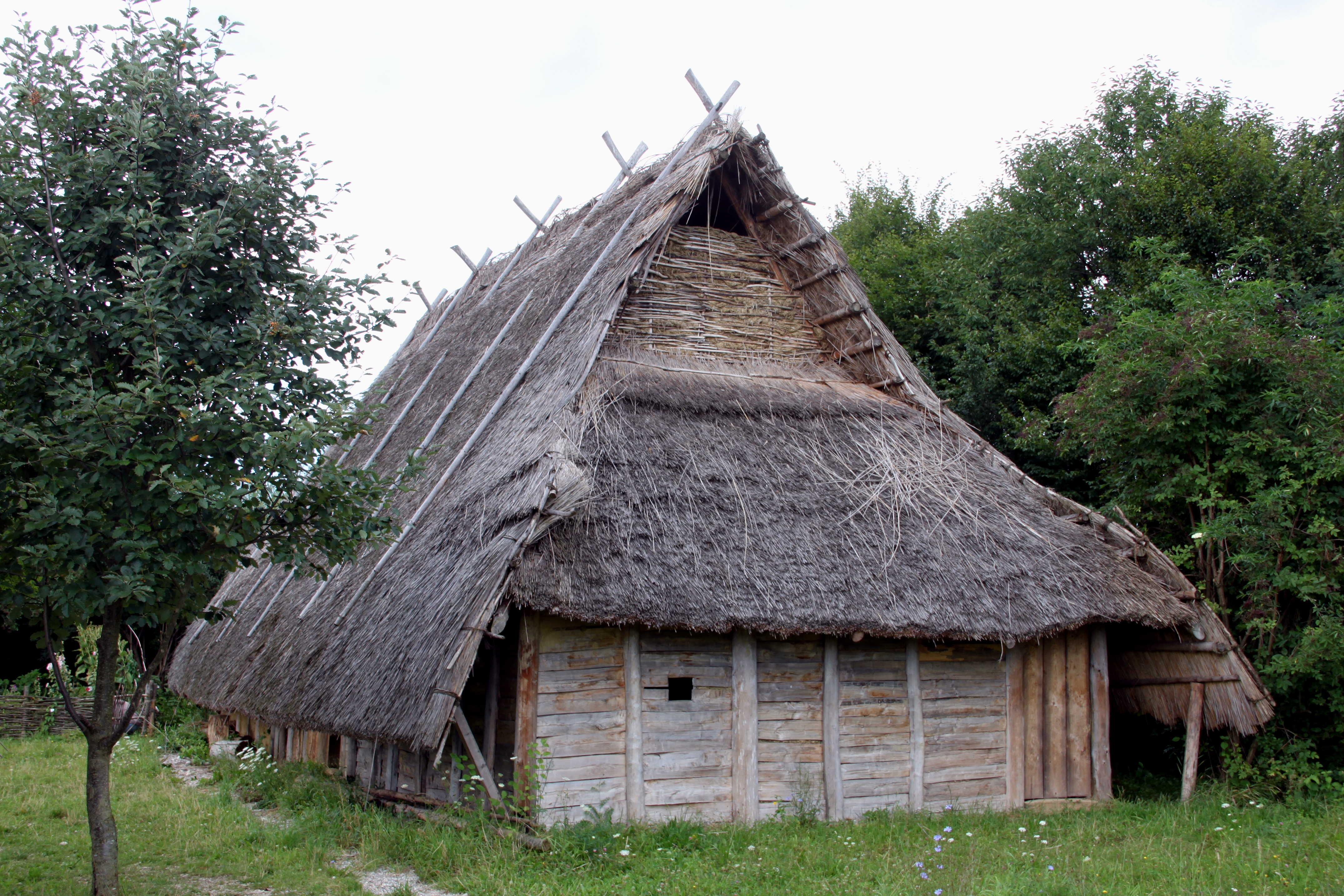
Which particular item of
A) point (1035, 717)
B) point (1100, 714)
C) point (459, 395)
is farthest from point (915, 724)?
point (459, 395)

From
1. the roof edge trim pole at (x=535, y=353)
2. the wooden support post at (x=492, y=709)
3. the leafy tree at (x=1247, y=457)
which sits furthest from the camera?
the roof edge trim pole at (x=535, y=353)

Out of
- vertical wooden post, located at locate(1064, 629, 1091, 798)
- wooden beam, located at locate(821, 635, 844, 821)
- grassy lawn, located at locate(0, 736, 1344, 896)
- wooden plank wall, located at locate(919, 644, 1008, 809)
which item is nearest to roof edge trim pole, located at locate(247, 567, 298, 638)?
→ grassy lawn, located at locate(0, 736, 1344, 896)

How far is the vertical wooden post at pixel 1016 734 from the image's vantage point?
31.8 ft

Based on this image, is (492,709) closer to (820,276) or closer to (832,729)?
(832,729)

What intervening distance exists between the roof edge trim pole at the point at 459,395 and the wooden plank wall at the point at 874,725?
201 inches

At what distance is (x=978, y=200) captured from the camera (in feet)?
86.8

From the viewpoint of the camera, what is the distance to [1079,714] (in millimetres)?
10102

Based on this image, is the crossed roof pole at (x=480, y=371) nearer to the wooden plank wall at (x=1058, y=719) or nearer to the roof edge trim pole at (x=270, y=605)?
the roof edge trim pole at (x=270, y=605)

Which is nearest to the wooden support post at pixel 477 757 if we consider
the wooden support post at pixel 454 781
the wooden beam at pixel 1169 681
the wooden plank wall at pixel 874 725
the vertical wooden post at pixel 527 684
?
the vertical wooden post at pixel 527 684

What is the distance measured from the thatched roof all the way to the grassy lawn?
94 cm

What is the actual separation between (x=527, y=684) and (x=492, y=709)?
2.75 feet

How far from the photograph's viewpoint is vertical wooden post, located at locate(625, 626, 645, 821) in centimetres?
826

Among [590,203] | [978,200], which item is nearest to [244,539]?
[590,203]

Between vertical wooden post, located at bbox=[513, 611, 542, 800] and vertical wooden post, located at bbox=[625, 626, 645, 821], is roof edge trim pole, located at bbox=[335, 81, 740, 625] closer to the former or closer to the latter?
vertical wooden post, located at bbox=[513, 611, 542, 800]
